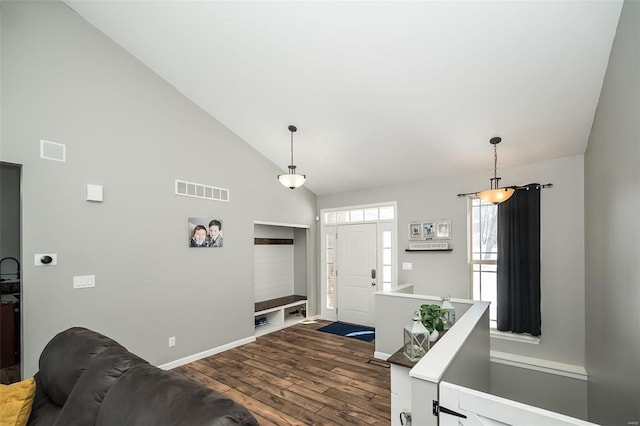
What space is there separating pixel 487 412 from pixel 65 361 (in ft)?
7.49

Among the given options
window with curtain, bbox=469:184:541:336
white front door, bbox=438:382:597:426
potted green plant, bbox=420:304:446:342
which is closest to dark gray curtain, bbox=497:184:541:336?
window with curtain, bbox=469:184:541:336

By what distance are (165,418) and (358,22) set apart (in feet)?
9.48

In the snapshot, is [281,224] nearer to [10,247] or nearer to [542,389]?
[10,247]

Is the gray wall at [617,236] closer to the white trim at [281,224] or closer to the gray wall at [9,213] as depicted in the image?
the white trim at [281,224]

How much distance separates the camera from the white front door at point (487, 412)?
117 cm

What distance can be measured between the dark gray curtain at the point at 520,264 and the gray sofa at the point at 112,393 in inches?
165

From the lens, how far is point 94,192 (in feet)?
10.4

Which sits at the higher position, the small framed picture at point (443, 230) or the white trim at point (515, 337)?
the small framed picture at point (443, 230)

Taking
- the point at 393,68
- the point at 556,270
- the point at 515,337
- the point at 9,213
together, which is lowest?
the point at 515,337

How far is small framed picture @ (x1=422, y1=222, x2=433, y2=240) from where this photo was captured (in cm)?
490

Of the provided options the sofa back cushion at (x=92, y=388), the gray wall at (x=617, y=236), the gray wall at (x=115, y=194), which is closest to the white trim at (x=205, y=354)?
the gray wall at (x=115, y=194)

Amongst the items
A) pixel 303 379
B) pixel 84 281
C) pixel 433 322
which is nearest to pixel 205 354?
pixel 303 379

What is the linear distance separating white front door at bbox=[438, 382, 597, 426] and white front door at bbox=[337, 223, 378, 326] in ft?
13.4

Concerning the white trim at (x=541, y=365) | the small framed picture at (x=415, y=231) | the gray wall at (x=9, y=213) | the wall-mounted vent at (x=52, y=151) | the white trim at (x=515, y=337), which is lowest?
the white trim at (x=541, y=365)
